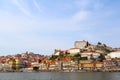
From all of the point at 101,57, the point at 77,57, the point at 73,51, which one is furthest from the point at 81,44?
the point at 77,57

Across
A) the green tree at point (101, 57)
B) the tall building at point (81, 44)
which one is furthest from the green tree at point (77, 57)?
the tall building at point (81, 44)

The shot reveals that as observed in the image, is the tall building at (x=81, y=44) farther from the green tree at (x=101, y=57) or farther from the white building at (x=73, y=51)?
the green tree at (x=101, y=57)

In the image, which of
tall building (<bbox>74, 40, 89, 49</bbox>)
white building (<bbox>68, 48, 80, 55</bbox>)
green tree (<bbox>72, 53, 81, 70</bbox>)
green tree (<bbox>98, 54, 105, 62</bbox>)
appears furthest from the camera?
tall building (<bbox>74, 40, 89, 49</bbox>)

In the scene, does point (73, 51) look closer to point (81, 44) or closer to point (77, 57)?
point (77, 57)

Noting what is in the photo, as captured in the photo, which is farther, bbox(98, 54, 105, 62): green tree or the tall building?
the tall building

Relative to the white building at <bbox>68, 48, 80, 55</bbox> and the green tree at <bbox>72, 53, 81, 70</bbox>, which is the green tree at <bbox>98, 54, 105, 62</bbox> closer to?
the green tree at <bbox>72, 53, 81, 70</bbox>

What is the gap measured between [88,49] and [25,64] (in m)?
28.8

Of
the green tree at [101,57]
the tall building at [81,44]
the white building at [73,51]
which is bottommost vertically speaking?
the green tree at [101,57]

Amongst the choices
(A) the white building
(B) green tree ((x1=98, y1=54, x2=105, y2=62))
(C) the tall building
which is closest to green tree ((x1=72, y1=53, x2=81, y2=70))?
(A) the white building

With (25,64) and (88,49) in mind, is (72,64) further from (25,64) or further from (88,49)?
(25,64)

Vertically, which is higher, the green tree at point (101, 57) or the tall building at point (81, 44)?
the tall building at point (81, 44)

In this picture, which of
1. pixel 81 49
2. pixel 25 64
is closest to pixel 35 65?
pixel 25 64

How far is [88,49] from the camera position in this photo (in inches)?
5074

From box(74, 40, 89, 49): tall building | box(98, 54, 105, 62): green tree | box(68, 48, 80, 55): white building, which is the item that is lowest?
box(98, 54, 105, 62): green tree
